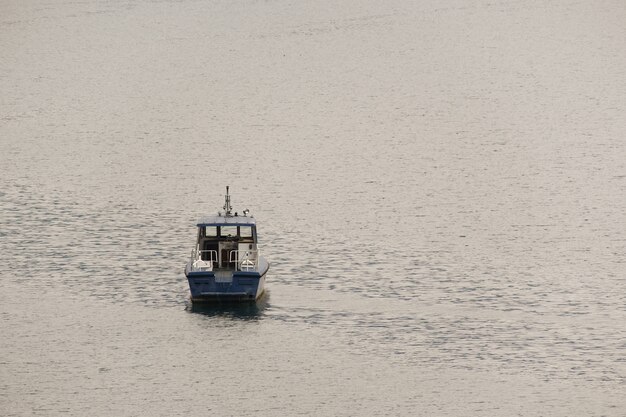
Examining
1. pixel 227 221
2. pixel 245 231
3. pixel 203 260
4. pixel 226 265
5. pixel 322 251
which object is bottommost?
pixel 226 265

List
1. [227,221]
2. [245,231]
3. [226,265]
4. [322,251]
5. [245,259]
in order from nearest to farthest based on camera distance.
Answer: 1. [245,259]
2. [226,265]
3. [227,221]
4. [245,231]
5. [322,251]

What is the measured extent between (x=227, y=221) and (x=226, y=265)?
2.94 m

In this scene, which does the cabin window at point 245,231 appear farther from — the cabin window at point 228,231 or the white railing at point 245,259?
the white railing at point 245,259

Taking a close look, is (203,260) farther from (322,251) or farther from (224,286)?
(322,251)

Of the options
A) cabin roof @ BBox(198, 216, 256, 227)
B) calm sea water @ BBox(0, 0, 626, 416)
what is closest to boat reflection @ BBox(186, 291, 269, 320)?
calm sea water @ BBox(0, 0, 626, 416)

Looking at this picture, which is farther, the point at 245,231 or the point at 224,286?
the point at 245,231

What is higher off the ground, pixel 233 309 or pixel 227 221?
pixel 227 221

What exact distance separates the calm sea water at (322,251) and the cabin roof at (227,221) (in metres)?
4.63

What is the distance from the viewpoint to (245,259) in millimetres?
92188

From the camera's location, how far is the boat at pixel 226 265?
297 feet

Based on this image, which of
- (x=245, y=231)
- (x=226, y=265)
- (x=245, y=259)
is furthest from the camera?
(x=245, y=231)

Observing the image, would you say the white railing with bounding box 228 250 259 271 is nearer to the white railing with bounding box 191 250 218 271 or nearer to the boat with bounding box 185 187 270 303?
the boat with bounding box 185 187 270 303

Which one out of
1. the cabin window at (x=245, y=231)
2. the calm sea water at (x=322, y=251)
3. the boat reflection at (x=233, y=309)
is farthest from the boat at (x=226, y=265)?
the cabin window at (x=245, y=231)

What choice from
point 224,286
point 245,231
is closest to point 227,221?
point 224,286
